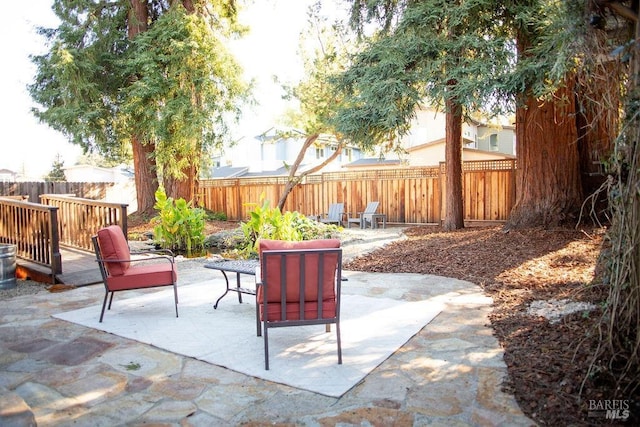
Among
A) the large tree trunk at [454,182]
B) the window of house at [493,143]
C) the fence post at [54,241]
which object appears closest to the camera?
the fence post at [54,241]

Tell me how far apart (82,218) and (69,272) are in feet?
5.07

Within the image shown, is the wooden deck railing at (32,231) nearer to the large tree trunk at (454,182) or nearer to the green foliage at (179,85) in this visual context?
the green foliage at (179,85)

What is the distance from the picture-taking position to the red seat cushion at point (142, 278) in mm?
4383

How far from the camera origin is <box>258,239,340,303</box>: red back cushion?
314cm

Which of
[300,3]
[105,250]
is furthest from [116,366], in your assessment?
[300,3]

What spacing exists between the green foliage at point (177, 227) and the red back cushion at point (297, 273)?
6.30 metres

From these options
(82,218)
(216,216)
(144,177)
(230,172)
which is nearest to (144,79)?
(144,177)

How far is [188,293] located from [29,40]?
1363cm

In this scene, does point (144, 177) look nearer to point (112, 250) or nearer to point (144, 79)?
point (144, 79)

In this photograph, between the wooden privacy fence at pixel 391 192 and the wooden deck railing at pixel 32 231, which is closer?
the wooden deck railing at pixel 32 231

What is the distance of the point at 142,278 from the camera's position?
4441 millimetres

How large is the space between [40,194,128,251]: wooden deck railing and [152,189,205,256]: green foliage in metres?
1.55

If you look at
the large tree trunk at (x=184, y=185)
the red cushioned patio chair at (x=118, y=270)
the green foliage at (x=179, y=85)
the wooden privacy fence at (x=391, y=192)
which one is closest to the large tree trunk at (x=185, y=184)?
the large tree trunk at (x=184, y=185)

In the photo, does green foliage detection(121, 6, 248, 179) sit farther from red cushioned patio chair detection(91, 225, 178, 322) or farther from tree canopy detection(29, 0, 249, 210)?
red cushioned patio chair detection(91, 225, 178, 322)
